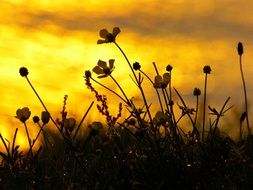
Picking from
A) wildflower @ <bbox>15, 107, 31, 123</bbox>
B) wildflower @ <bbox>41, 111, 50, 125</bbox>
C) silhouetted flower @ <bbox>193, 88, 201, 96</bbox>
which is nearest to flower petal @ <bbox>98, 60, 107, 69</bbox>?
wildflower @ <bbox>41, 111, 50, 125</bbox>

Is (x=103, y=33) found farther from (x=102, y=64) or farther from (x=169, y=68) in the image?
(x=169, y=68)

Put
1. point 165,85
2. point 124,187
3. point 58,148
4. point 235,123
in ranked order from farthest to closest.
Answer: point 58,148, point 235,123, point 165,85, point 124,187

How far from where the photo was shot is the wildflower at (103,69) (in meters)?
5.67

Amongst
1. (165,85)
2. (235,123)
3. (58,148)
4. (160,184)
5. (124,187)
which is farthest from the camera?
(58,148)

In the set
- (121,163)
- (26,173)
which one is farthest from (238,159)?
(26,173)

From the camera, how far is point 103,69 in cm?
568

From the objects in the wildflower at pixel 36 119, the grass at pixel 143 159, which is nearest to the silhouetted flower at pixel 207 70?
the grass at pixel 143 159

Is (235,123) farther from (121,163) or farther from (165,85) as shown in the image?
(121,163)

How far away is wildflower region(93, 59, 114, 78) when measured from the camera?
18.6 feet

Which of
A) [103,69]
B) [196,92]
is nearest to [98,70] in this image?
[103,69]

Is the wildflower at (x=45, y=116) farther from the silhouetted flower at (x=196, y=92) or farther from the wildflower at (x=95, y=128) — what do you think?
the silhouetted flower at (x=196, y=92)

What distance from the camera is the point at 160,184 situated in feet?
16.1

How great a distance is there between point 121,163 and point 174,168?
0.46 m

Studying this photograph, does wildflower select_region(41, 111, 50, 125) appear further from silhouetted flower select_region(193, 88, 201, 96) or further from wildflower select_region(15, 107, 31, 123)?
silhouetted flower select_region(193, 88, 201, 96)
